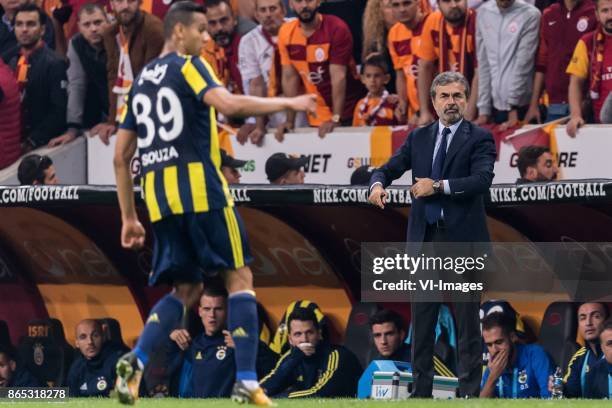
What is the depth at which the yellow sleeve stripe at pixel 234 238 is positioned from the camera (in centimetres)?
650

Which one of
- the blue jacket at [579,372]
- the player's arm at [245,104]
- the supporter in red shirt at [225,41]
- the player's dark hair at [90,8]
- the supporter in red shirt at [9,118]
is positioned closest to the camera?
the player's arm at [245,104]

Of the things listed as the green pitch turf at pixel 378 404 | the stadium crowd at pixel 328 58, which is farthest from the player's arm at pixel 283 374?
the green pitch turf at pixel 378 404

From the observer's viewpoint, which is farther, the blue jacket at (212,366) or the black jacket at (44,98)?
the black jacket at (44,98)

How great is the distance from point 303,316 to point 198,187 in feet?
11.3

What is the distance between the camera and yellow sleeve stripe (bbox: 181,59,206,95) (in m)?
6.39

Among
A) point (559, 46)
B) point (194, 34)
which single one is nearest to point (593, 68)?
point (559, 46)

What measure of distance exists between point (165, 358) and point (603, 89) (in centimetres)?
376

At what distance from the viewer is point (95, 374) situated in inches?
412

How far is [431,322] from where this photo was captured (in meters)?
7.71

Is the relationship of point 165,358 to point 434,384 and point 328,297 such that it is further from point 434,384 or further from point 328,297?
point 434,384

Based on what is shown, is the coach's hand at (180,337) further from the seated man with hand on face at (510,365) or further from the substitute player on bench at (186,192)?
the substitute player on bench at (186,192)

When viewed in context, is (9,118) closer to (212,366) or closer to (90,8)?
(90,8)

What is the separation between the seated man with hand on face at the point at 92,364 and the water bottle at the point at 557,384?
3267 millimetres

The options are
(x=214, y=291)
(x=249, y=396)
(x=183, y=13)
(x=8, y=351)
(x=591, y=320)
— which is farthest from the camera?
(x=8, y=351)
